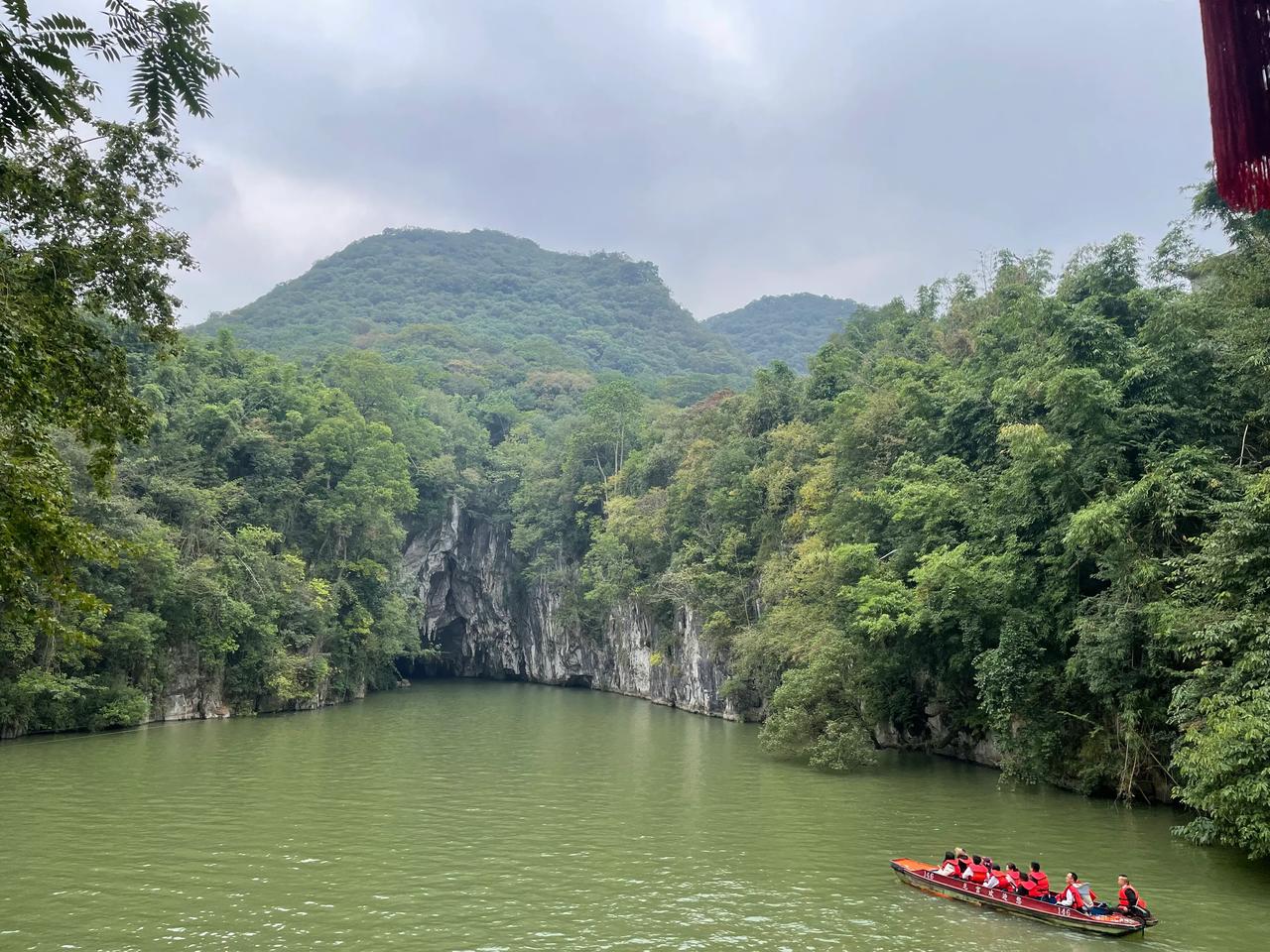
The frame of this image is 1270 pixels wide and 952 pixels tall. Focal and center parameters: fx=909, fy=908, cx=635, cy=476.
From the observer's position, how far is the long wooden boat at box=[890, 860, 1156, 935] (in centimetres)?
869

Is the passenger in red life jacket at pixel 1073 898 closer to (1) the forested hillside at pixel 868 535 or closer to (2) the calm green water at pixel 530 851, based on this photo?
(2) the calm green water at pixel 530 851

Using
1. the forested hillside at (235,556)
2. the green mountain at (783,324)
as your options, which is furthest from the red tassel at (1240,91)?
the green mountain at (783,324)

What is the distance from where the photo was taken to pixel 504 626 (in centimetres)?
4591

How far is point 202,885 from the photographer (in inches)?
386

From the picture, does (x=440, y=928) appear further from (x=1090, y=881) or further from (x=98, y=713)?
(x=98, y=713)

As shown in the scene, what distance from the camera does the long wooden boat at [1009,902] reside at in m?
8.69

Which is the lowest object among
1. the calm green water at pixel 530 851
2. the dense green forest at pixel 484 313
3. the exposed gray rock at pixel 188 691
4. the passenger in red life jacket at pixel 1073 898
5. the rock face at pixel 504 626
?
the calm green water at pixel 530 851

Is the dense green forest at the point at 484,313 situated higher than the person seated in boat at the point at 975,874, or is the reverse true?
the dense green forest at the point at 484,313

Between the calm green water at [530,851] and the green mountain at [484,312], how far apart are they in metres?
46.7

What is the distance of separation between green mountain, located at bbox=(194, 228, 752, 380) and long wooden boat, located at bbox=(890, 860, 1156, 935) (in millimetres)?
54212

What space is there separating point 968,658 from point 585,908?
10703mm

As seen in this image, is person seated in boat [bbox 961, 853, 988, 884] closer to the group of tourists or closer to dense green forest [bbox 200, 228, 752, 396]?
the group of tourists

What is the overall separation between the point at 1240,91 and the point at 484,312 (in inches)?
3584

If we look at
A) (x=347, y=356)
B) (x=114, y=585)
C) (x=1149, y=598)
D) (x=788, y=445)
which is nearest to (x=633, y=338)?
(x=347, y=356)
